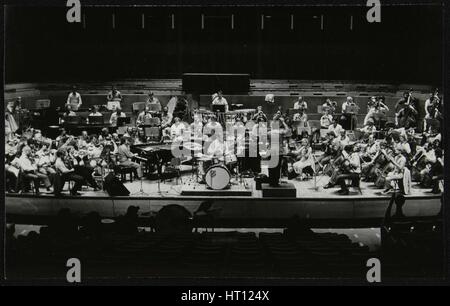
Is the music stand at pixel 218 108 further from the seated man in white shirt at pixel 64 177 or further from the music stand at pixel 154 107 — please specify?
the seated man in white shirt at pixel 64 177

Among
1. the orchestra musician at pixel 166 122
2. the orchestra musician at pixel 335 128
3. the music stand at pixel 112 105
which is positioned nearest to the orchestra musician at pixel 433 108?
the orchestra musician at pixel 335 128

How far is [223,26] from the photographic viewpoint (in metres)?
11.5

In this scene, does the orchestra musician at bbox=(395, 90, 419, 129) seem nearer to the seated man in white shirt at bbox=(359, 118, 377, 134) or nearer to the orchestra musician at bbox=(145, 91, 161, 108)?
the seated man in white shirt at bbox=(359, 118, 377, 134)

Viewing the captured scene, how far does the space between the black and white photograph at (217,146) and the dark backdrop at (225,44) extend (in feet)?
0.16

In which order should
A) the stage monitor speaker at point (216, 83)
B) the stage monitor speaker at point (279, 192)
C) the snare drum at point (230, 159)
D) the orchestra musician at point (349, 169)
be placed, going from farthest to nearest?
the stage monitor speaker at point (216, 83), the snare drum at point (230, 159), the orchestra musician at point (349, 169), the stage monitor speaker at point (279, 192)

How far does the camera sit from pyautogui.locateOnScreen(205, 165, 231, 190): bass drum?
1016 cm

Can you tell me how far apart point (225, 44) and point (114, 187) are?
174 inches

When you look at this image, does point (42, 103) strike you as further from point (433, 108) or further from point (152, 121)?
point (433, 108)

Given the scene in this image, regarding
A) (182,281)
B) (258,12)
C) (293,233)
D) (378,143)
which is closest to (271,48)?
(258,12)

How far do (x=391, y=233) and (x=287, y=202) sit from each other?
1.83 m

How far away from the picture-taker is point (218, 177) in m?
10.2

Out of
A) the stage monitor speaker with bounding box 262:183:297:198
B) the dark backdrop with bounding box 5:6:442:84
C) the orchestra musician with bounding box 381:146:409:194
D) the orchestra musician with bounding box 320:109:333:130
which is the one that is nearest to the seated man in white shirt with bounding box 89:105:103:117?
the dark backdrop with bounding box 5:6:442:84

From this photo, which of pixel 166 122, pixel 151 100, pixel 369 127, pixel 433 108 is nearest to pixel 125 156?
pixel 166 122

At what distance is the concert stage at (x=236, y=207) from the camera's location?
990 cm
